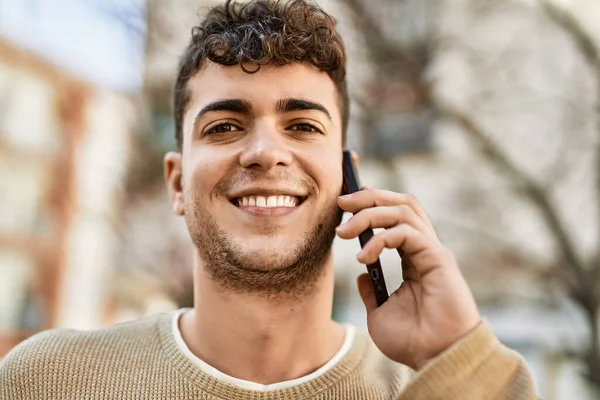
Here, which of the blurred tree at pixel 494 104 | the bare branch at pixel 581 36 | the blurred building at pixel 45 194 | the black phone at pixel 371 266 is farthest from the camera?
the blurred building at pixel 45 194

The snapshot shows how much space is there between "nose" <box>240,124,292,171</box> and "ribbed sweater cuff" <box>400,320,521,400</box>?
783 millimetres

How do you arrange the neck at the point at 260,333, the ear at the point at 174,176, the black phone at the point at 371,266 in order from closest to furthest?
the black phone at the point at 371,266 → the neck at the point at 260,333 → the ear at the point at 174,176

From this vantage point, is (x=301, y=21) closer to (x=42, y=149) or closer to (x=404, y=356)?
(x=404, y=356)

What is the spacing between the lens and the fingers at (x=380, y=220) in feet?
5.78

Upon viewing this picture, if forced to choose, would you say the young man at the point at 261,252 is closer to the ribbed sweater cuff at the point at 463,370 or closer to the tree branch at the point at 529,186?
the ribbed sweater cuff at the point at 463,370

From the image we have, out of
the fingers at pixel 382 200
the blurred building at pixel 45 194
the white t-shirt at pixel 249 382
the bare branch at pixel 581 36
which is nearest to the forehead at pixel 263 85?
the fingers at pixel 382 200

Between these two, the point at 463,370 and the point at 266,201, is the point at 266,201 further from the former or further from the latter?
the point at 463,370

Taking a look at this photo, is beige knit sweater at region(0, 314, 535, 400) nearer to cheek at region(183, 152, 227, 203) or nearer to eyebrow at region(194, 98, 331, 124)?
cheek at region(183, 152, 227, 203)

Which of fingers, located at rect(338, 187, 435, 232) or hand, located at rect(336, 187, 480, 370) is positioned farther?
fingers, located at rect(338, 187, 435, 232)

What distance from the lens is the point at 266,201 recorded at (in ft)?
6.35

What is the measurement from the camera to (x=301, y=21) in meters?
2.16

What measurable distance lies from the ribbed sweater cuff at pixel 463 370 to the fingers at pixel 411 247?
0.23 m

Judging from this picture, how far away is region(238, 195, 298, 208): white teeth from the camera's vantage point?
1935 millimetres

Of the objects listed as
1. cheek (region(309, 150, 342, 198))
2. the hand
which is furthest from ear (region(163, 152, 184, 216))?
the hand
